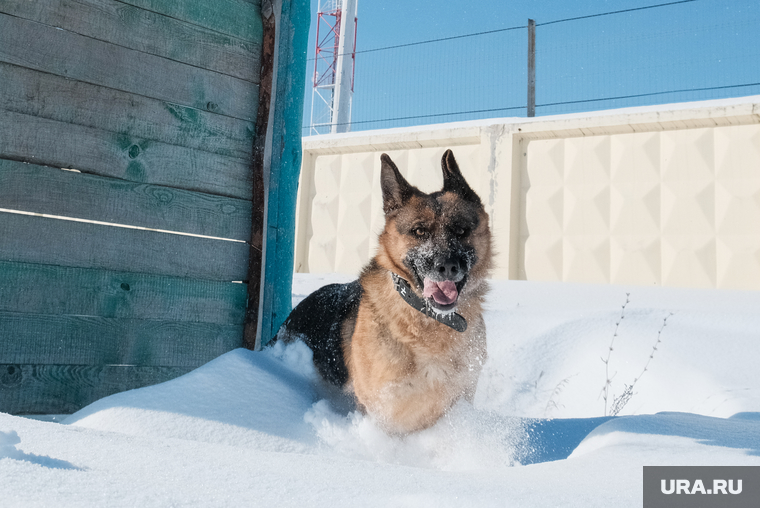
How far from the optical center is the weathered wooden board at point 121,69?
2.71 m

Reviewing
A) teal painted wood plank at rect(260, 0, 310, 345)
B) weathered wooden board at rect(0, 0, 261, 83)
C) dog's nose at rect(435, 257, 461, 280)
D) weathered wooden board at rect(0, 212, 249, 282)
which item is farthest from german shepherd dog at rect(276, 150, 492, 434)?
weathered wooden board at rect(0, 0, 261, 83)

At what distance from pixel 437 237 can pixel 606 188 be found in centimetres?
618

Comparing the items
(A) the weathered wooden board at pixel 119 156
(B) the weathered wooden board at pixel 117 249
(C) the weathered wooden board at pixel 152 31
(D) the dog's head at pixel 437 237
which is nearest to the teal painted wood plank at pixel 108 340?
(B) the weathered wooden board at pixel 117 249

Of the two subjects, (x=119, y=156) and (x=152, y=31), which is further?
(x=152, y=31)

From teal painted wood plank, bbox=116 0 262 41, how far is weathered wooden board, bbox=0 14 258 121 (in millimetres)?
283

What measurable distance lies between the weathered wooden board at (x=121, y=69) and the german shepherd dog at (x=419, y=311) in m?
1.28

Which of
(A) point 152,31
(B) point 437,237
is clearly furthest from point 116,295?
(B) point 437,237

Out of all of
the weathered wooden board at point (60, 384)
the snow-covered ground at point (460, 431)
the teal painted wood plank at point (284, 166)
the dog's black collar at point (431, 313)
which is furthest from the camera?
the teal painted wood plank at point (284, 166)

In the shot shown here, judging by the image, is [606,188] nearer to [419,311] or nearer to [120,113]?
[419,311]

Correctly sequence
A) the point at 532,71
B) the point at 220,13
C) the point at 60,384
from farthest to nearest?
1. the point at 532,71
2. the point at 220,13
3. the point at 60,384

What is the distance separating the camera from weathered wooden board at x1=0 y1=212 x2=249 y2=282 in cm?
271

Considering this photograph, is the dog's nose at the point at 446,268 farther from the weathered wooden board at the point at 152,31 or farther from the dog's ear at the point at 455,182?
the weathered wooden board at the point at 152,31

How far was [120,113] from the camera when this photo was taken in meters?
3.00

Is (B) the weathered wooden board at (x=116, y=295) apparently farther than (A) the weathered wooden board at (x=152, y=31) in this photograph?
No
